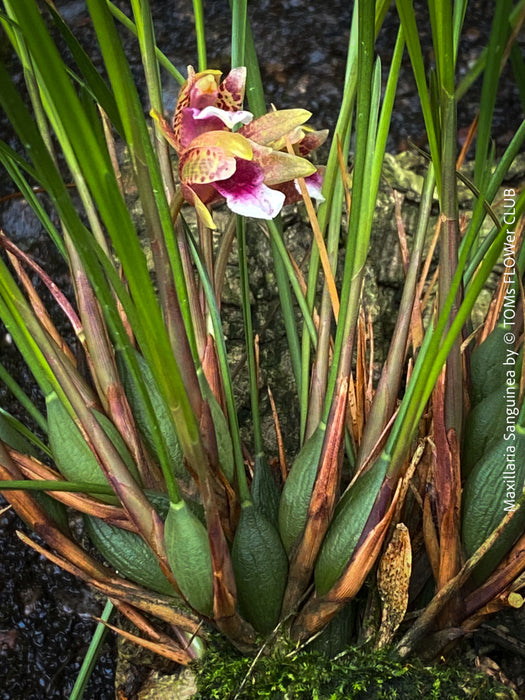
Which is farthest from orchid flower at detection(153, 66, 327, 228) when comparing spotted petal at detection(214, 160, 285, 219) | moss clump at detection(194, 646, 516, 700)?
moss clump at detection(194, 646, 516, 700)

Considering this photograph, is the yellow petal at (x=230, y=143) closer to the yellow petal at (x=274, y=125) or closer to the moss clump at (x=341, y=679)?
the yellow petal at (x=274, y=125)

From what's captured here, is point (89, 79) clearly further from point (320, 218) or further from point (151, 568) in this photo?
point (151, 568)

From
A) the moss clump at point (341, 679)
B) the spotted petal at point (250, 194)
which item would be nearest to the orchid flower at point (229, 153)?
the spotted petal at point (250, 194)

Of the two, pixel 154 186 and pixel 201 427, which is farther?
pixel 201 427

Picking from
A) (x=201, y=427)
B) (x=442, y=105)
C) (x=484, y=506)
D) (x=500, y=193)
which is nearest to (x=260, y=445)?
(x=201, y=427)

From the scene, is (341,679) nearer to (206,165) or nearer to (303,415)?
(303,415)

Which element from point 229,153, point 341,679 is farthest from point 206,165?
point 341,679

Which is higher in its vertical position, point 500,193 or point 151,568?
point 500,193
